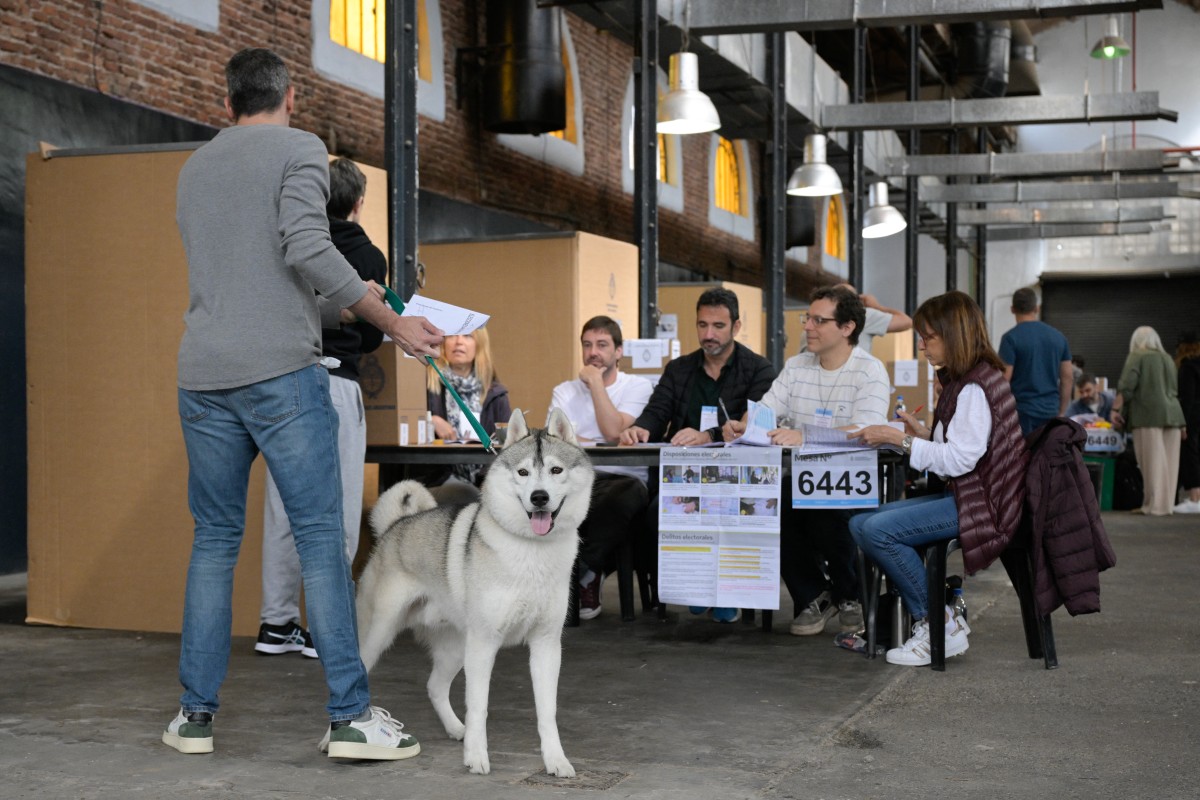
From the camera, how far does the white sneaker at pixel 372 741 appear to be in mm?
3266

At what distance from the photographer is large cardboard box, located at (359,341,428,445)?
525 cm

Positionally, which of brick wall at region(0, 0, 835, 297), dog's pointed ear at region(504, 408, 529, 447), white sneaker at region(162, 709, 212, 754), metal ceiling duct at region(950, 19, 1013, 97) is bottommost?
white sneaker at region(162, 709, 212, 754)

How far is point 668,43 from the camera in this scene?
35.1ft

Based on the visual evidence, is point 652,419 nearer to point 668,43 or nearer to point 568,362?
point 568,362

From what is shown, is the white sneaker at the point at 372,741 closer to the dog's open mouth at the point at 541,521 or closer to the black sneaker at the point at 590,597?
the dog's open mouth at the point at 541,521

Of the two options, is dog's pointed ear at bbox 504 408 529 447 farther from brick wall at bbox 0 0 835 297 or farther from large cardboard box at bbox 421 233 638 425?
brick wall at bbox 0 0 835 297

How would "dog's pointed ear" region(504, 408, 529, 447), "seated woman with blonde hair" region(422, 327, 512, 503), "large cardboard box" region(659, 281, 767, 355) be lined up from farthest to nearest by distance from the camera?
"large cardboard box" region(659, 281, 767, 355) → "seated woman with blonde hair" region(422, 327, 512, 503) → "dog's pointed ear" region(504, 408, 529, 447)

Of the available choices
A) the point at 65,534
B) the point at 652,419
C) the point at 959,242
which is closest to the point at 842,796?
the point at 652,419

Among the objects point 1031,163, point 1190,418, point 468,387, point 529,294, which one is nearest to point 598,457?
point 468,387

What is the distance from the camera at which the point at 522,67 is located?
1110cm

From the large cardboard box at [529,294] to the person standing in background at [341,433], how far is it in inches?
117

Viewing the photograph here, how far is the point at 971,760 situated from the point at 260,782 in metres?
1.81

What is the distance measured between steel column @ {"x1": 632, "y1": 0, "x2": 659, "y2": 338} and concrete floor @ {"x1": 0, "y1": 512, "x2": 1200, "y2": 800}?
3757mm

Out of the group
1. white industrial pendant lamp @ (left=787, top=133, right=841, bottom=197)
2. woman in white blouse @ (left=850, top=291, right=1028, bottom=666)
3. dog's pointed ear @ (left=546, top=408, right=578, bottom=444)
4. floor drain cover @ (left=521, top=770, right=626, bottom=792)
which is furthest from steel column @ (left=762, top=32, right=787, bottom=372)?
floor drain cover @ (left=521, top=770, right=626, bottom=792)
